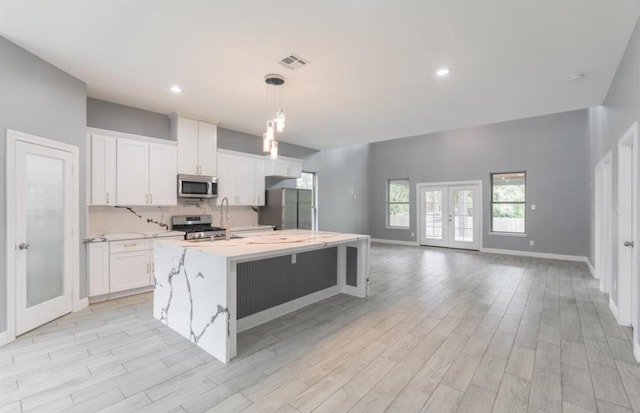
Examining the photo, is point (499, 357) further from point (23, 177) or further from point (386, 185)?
point (386, 185)

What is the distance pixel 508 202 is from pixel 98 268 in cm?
857

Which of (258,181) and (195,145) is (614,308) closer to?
(258,181)

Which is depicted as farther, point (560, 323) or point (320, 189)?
point (320, 189)

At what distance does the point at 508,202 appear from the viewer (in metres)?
7.67

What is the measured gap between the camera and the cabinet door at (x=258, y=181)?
6.04 metres

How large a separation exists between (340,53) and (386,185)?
7.01m

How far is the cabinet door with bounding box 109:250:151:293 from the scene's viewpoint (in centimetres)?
395

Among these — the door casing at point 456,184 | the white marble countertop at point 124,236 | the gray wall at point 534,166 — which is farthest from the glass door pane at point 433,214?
the white marble countertop at point 124,236

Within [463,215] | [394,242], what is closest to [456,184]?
[463,215]

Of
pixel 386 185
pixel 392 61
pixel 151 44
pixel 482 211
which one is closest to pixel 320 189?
pixel 386 185

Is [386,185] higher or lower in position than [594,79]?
lower

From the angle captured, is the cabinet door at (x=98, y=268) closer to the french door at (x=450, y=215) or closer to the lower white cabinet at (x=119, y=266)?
the lower white cabinet at (x=119, y=266)

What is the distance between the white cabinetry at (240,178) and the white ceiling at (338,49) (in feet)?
3.91

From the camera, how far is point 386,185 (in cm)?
970
